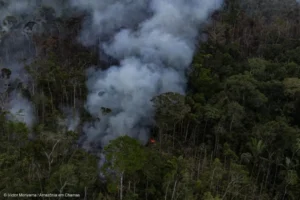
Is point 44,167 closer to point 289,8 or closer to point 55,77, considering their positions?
point 55,77

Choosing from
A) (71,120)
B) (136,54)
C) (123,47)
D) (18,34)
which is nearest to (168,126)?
(136,54)

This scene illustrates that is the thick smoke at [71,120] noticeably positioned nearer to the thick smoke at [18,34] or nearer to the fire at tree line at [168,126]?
the fire at tree line at [168,126]

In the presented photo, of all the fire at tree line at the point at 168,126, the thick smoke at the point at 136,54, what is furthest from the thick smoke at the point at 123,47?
the fire at tree line at the point at 168,126

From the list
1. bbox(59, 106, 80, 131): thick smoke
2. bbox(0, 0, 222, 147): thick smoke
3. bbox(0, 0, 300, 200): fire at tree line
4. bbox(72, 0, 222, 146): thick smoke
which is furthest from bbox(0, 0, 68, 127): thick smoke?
bbox(59, 106, 80, 131): thick smoke

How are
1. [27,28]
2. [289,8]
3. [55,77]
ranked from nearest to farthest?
[55,77]
[27,28]
[289,8]

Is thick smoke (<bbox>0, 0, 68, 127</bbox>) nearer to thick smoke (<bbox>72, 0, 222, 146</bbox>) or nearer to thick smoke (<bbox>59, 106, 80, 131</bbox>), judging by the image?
thick smoke (<bbox>72, 0, 222, 146</bbox>)

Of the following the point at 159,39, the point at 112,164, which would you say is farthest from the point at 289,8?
the point at 112,164
